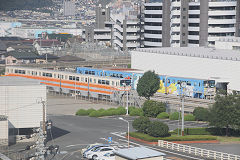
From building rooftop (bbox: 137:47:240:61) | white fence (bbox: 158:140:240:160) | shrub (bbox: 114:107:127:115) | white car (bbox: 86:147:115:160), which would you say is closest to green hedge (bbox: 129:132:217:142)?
white fence (bbox: 158:140:240:160)

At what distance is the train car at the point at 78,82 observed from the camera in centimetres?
9631

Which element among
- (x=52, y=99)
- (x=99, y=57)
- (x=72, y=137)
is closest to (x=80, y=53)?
(x=99, y=57)

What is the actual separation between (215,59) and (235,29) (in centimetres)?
4945

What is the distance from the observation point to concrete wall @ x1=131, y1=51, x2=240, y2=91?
311 ft

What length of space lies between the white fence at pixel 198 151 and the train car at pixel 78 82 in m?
29.9

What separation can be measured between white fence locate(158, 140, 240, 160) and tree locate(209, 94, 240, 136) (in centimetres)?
741

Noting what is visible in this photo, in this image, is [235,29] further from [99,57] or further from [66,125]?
[66,125]

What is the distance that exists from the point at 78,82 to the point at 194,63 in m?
20.5

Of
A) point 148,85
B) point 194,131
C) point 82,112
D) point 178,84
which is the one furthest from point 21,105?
point 178,84

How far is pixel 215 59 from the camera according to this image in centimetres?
9888

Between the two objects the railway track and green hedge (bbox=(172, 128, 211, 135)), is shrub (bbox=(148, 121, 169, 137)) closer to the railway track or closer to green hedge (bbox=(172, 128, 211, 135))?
green hedge (bbox=(172, 128, 211, 135))

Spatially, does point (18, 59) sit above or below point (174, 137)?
above

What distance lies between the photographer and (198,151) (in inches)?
2298

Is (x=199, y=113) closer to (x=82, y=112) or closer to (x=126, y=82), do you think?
(x=82, y=112)
